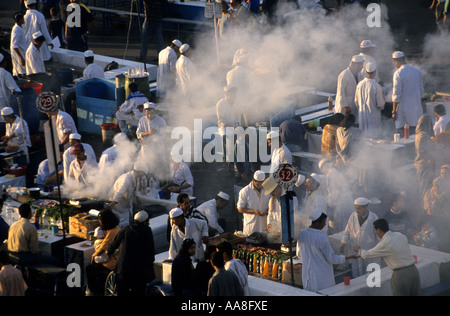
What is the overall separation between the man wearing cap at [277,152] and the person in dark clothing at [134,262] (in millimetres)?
3101

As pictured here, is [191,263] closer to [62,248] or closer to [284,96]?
[62,248]

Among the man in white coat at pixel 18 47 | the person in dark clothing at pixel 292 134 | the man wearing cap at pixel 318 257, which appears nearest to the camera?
the man wearing cap at pixel 318 257

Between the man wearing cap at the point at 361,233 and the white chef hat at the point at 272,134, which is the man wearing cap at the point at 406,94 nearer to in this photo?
the white chef hat at the point at 272,134

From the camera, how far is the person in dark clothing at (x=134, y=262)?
9.44 metres

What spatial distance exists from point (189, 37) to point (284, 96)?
18.4 ft

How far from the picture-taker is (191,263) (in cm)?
909

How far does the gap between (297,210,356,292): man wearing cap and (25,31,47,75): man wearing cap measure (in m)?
9.61

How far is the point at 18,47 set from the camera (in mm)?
17594

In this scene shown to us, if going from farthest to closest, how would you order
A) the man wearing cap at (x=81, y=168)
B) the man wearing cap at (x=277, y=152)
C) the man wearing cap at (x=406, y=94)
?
the man wearing cap at (x=406, y=94) < the man wearing cap at (x=277, y=152) < the man wearing cap at (x=81, y=168)

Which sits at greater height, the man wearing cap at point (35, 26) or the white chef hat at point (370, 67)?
the man wearing cap at point (35, 26)

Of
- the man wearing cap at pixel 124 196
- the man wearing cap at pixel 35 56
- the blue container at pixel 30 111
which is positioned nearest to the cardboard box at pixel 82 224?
the man wearing cap at pixel 124 196

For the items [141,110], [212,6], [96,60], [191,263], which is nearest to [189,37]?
[96,60]

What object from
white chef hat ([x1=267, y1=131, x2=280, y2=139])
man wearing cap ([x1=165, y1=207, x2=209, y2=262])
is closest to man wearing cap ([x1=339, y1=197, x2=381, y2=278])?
man wearing cap ([x1=165, y1=207, x2=209, y2=262])

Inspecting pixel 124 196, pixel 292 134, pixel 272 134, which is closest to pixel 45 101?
pixel 124 196
